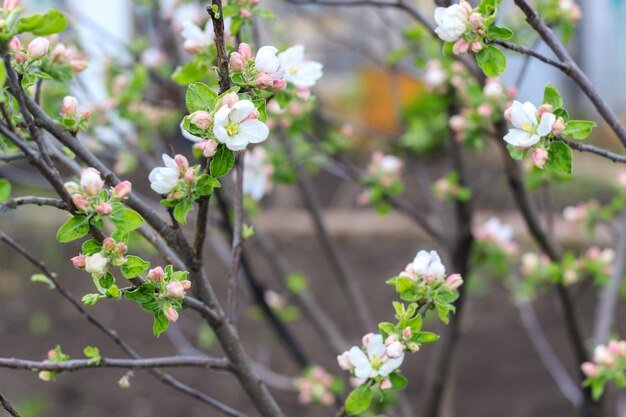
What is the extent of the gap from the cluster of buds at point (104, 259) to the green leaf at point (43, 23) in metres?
0.31

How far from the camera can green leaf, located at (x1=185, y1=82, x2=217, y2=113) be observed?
1102mm

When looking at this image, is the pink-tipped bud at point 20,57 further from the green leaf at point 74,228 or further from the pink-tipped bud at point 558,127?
the pink-tipped bud at point 558,127

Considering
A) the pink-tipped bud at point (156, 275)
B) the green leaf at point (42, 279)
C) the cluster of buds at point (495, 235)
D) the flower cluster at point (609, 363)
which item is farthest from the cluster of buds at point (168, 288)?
the cluster of buds at point (495, 235)

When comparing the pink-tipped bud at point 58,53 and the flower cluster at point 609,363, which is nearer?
the pink-tipped bud at point 58,53

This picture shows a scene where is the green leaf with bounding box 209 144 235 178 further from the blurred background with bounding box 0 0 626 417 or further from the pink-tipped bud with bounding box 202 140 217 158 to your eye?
the blurred background with bounding box 0 0 626 417

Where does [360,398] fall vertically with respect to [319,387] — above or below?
above

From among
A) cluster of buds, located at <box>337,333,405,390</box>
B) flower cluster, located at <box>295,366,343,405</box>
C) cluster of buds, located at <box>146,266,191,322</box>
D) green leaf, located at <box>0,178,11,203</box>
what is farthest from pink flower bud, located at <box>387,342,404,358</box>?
flower cluster, located at <box>295,366,343,405</box>

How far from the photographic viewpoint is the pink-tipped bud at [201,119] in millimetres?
1075

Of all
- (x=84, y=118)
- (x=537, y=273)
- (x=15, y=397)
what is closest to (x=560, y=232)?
(x=537, y=273)

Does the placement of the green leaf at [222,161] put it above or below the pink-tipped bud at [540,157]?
above

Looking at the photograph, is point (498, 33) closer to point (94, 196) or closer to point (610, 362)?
point (94, 196)

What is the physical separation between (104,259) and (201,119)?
252 mm

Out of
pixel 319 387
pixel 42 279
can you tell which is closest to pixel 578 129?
pixel 42 279

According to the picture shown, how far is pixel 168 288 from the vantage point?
1145mm
